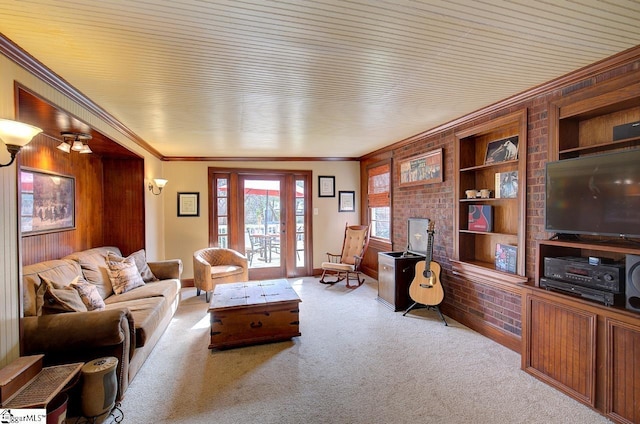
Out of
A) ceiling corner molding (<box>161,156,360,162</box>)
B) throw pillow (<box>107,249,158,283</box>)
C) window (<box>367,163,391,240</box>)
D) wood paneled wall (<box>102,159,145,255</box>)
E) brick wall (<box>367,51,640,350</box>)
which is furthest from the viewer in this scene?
ceiling corner molding (<box>161,156,360,162</box>)

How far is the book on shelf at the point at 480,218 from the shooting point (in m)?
3.29

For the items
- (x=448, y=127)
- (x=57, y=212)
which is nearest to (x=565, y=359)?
(x=448, y=127)

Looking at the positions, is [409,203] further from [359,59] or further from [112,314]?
[112,314]

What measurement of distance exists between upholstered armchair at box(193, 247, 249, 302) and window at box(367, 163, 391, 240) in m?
2.50

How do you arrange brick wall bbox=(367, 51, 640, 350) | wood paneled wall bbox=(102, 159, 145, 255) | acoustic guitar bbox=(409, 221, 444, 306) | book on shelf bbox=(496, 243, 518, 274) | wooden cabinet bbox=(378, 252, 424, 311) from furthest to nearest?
wood paneled wall bbox=(102, 159, 145, 255) < wooden cabinet bbox=(378, 252, 424, 311) < acoustic guitar bbox=(409, 221, 444, 306) < book on shelf bbox=(496, 243, 518, 274) < brick wall bbox=(367, 51, 640, 350)

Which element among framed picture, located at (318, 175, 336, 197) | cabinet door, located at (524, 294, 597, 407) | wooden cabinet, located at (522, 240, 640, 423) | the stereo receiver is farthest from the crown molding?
framed picture, located at (318, 175, 336, 197)

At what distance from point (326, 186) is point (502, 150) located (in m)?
3.43

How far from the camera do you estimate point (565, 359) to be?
87.0 inches

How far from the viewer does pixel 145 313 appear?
9.04 ft

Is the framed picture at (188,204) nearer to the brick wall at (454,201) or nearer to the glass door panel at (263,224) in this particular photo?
the glass door panel at (263,224)

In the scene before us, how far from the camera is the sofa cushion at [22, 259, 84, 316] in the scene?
221 centimetres

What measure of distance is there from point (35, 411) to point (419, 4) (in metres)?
2.79

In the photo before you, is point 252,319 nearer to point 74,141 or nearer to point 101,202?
point 74,141

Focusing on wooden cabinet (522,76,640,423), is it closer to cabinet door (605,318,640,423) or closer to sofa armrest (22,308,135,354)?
cabinet door (605,318,640,423)
